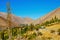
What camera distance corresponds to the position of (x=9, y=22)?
61.8 feet

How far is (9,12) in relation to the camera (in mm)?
19016

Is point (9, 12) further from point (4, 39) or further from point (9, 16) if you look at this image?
point (4, 39)

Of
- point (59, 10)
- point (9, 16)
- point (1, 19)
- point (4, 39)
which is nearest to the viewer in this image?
point (9, 16)

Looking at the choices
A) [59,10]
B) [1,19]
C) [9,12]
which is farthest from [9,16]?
[1,19]

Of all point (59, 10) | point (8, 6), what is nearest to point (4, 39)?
point (8, 6)

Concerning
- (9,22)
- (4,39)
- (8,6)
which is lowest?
(4,39)

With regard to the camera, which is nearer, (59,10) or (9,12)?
(9,12)

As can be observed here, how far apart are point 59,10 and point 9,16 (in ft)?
448

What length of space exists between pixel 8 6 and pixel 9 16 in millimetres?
1250

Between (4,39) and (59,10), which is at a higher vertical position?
(59,10)

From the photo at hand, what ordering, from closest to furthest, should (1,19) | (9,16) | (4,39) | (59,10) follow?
(9,16) → (4,39) → (59,10) → (1,19)

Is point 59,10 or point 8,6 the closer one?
point 8,6

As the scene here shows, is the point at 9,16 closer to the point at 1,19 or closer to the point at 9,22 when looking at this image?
the point at 9,22

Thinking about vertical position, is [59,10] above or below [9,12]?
above
